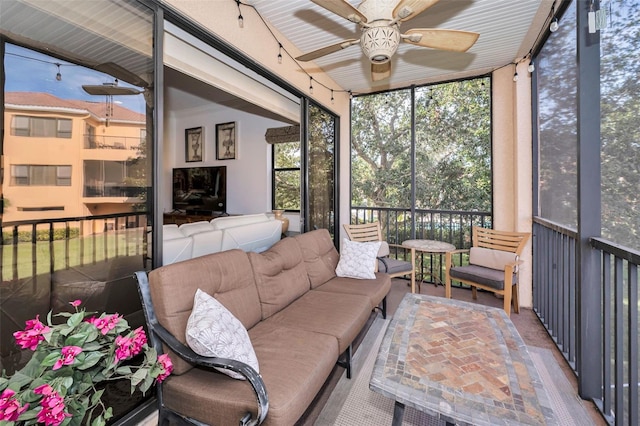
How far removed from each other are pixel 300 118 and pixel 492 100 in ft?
Result: 8.39

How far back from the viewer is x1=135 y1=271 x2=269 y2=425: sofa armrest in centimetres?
116

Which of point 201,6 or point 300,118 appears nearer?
point 201,6

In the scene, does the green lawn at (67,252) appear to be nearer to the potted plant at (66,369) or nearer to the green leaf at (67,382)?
the potted plant at (66,369)

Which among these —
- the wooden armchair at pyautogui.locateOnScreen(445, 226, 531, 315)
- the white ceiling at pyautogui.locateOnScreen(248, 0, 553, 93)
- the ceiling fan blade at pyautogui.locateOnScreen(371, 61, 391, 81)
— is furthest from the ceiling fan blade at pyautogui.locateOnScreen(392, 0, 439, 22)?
the wooden armchair at pyautogui.locateOnScreen(445, 226, 531, 315)

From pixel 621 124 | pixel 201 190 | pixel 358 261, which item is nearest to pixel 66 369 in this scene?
pixel 358 261

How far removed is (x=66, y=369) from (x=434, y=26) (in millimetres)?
3604

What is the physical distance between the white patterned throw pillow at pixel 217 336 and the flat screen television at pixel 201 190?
4353mm

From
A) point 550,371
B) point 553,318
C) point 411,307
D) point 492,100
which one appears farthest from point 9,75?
point 492,100

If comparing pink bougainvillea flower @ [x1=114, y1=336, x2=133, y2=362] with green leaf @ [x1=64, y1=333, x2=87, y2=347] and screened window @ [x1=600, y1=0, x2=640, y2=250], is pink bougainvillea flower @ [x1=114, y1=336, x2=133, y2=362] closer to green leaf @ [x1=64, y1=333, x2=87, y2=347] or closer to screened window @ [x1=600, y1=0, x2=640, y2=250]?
green leaf @ [x1=64, y1=333, x2=87, y2=347]

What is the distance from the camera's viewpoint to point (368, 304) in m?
2.34

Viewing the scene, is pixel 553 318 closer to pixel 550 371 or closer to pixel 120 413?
pixel 550 371

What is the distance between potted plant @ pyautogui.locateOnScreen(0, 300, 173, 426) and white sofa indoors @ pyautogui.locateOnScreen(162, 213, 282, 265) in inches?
33.4

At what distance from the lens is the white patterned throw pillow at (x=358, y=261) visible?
2.90 meters

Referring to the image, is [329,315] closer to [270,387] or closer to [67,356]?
[270,387]
